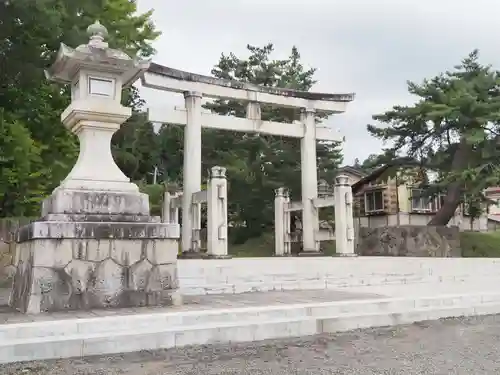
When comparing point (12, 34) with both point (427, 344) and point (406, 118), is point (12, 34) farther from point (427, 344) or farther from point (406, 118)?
point (406, 118)

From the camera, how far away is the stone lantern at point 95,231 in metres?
6.06

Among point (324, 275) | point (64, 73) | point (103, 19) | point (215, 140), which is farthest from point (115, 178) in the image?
point (215, 140)

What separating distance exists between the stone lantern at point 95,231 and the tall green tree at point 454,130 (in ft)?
51.0

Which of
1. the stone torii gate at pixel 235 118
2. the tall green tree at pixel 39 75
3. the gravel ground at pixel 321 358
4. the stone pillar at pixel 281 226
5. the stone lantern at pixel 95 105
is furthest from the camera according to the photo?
the stone pillar at pixel 281 226

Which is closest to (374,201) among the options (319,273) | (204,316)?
(319,273)

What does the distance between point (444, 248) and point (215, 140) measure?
11.6 metres

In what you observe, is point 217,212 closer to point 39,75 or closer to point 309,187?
point 309,187

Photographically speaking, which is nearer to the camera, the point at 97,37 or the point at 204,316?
the point at 204,316

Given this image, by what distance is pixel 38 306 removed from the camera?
588cm

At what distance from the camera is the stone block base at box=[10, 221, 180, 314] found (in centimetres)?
600

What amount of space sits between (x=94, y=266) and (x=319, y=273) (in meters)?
5.45

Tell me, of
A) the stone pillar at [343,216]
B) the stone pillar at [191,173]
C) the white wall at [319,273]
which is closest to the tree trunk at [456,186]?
the stone pillar at [343,216]

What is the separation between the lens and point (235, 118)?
15.5 meters

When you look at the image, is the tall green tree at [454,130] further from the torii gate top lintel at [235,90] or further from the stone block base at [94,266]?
the stone block base at [94,266]
